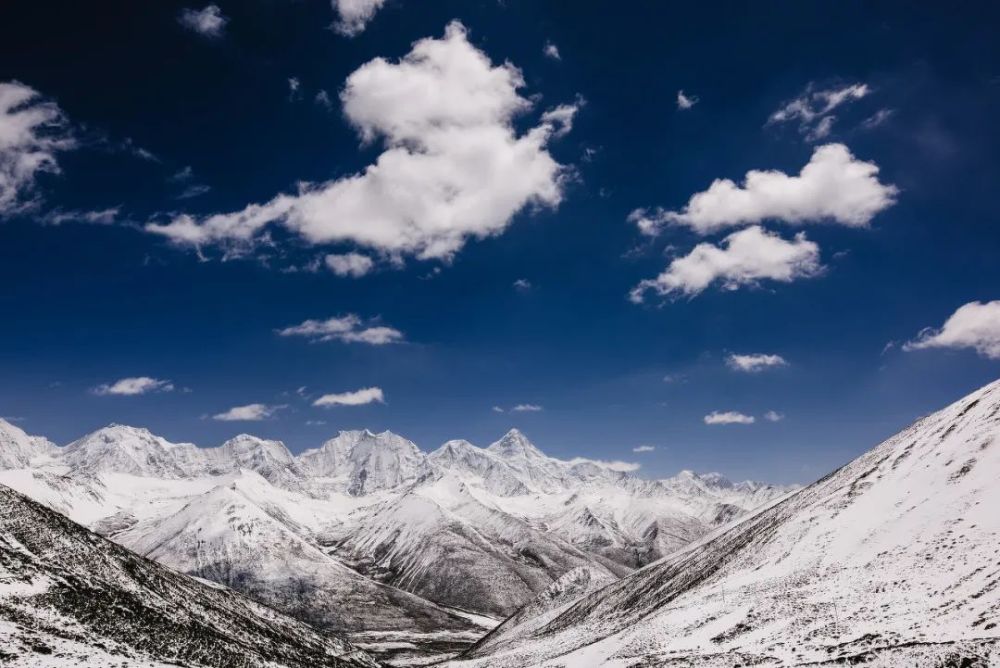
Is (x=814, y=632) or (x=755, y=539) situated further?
(x=755, y=539)

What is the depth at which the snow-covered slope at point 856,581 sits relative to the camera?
1640 inches

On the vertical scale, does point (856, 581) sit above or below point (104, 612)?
above

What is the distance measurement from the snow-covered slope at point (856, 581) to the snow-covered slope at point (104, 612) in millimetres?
37441

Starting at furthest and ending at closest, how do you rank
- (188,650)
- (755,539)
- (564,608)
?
(564,608) < (755,539) < (188,650)

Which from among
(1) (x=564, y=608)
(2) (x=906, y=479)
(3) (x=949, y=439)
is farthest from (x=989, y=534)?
(1) (x=564, y=608)

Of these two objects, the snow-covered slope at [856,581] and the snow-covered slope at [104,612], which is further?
the snow-covered slope at [104,612]

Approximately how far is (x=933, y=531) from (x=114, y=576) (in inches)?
3487

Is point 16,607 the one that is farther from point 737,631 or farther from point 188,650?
point 737,631

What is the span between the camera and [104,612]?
202ft

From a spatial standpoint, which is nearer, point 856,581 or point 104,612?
point 856,581

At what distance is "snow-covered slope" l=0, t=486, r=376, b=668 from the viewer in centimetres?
5253

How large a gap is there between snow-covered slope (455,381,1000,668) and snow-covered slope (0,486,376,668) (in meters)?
37.4

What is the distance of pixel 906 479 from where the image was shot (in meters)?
77.4

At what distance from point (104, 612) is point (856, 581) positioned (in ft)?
239
